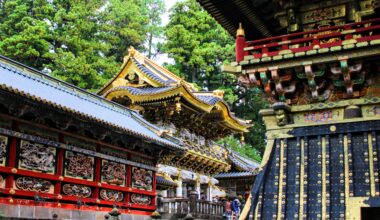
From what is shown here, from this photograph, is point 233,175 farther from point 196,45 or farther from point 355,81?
point 355,81

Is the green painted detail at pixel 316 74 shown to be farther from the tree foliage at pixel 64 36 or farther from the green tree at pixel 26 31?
the green tree at pixel 26 31

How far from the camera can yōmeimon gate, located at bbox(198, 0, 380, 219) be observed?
9.52m

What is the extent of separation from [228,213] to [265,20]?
16.5 m

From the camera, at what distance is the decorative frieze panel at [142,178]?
1902 cm

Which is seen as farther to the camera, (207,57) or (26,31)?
(207,57)

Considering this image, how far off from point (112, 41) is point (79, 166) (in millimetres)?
25669

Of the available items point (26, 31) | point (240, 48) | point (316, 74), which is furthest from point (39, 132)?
point (26, 31)

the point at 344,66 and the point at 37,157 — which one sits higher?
the point at 344,66

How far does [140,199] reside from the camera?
759 inches

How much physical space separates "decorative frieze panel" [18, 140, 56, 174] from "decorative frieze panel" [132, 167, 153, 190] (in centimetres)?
481

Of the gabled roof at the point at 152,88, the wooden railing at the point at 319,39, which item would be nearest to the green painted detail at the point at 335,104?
the wooden railing at the point at 319,39

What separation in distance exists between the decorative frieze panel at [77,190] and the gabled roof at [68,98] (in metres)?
2.31

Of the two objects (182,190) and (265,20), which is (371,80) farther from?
(182,190)

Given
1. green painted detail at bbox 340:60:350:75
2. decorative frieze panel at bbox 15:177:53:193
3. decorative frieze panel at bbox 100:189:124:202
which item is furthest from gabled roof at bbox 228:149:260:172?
green painted detail at bbox 340:60:350:75
